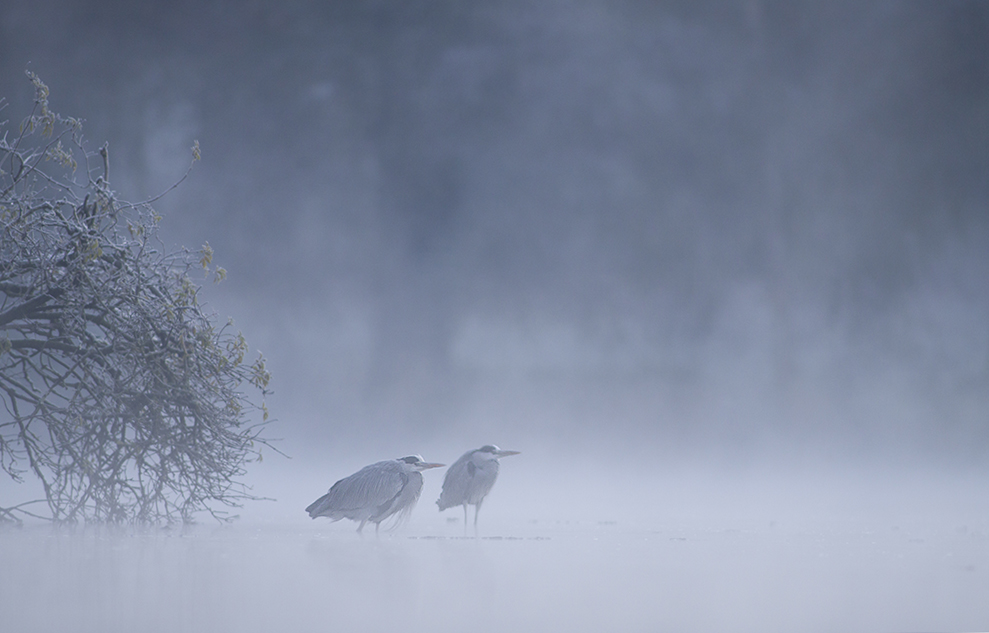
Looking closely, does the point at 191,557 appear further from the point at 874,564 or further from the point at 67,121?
the point at 874,564

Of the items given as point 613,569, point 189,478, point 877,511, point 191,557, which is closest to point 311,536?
point 189,478

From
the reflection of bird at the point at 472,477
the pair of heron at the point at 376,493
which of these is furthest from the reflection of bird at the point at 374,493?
the reflection of bird at the point at 472,477

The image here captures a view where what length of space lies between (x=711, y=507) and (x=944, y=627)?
6789 mm

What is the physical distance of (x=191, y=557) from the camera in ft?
13.4

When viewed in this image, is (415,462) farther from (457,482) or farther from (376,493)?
(457,482)

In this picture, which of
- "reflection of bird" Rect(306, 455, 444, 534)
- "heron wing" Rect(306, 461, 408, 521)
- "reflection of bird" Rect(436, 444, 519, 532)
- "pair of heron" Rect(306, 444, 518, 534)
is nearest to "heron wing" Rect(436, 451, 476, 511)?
"reflection of bird" Rect(436, 444, 519, 532)

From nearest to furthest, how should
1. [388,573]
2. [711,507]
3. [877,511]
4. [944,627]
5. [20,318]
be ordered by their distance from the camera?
[944,627]
[388,573]
[20,318]
[877,511]
[711,507]

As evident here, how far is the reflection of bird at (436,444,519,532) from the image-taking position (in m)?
6.61

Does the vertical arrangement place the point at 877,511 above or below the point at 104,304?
below

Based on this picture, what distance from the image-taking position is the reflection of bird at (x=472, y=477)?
6.61m

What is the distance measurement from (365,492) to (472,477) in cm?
117

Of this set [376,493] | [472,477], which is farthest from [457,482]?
[376,493]

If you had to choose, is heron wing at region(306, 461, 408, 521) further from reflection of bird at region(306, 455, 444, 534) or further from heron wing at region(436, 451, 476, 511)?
heron wing at region(436, 451, 476, 511)

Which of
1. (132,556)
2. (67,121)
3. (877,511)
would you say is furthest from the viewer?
(877,511)
